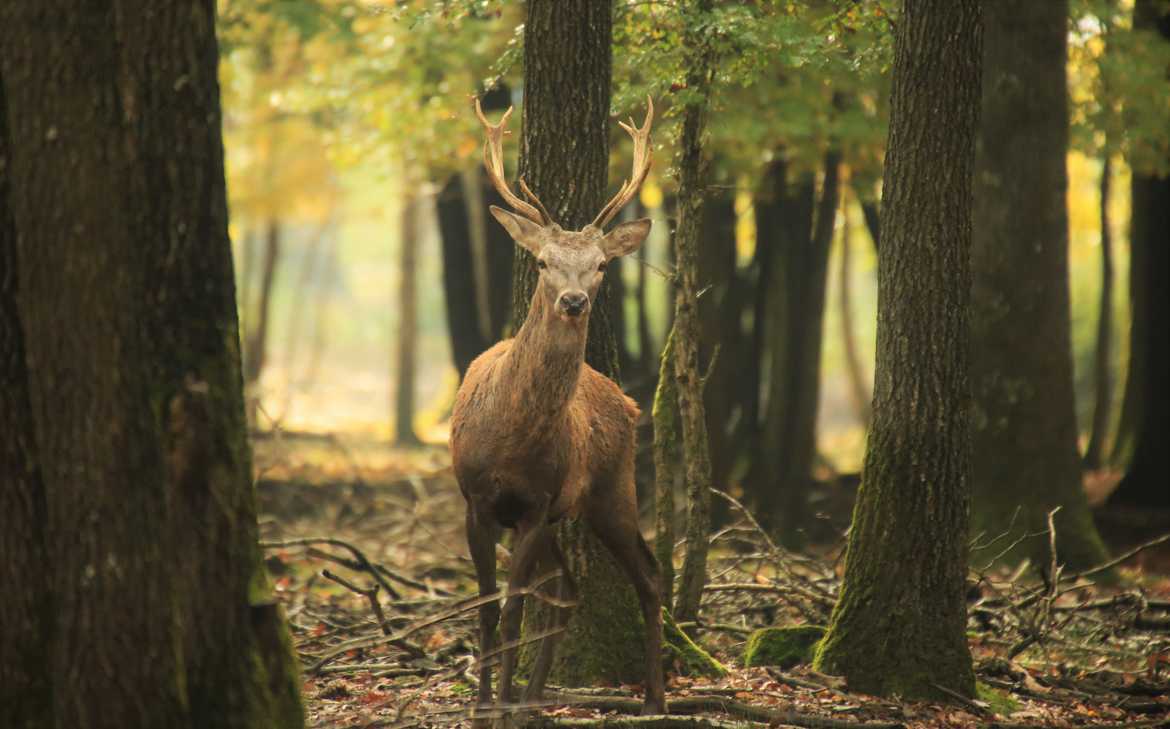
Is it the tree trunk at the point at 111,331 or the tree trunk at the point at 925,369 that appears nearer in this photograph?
the tree trunk at the point at 111,331

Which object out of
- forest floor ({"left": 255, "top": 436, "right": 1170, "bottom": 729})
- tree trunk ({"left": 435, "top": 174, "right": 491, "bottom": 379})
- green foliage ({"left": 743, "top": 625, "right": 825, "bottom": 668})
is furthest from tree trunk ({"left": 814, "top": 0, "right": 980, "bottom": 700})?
tree trunk ({"left": 435, "top": 174, "right": 491, "bottom": 379})

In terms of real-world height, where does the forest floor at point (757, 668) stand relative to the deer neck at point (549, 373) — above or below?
below

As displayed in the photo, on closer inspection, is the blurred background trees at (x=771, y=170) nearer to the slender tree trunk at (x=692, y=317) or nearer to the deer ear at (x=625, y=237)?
the slender tree trunk at (x=692, y=317)

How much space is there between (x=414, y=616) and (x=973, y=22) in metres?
5.24

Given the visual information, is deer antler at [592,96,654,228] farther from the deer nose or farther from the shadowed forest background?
the deer nose

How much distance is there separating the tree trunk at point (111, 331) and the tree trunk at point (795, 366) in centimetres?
1121

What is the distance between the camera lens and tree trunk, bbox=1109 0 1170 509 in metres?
15.4

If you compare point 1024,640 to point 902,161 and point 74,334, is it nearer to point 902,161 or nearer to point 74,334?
point 902,161

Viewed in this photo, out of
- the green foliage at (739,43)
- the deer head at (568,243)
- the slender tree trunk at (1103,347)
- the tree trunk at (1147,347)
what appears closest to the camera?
the deer head at (568,243)

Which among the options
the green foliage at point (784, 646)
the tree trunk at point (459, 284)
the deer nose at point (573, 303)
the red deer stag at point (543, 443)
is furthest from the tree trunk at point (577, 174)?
the tree trunk at point (459, 284)

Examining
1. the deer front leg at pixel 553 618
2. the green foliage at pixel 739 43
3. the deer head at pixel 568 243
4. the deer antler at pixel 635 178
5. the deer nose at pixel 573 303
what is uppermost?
the green foliage at pixel 739 43

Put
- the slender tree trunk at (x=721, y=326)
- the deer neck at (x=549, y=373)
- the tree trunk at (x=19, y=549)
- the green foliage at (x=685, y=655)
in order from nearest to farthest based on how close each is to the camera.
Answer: the tree trunk at (x=19, y=549) < the deer neck at (x=549, y=373) < the green foliage at (x=685, y=655) < the slender tree trunk at (x=721, y=326)

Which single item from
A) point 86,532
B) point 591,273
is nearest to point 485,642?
point 591,273

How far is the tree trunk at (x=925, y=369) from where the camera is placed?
7879mm
